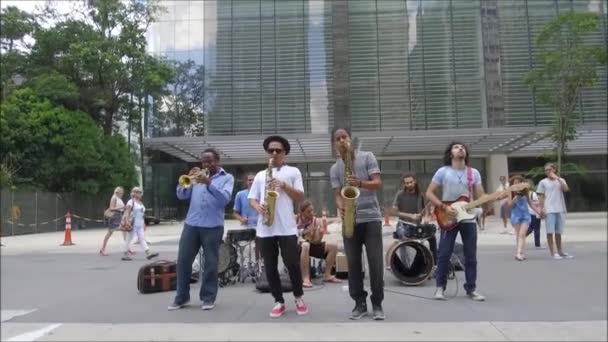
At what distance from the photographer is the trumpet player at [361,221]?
5.59 meters

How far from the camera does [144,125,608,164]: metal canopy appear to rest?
2517 cm

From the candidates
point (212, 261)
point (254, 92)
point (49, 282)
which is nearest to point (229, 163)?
point (254, 92)

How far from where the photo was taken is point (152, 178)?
33375mm

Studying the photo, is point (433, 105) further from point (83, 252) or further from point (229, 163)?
point (83, 252)

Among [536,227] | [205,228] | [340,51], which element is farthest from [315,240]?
[340,51]

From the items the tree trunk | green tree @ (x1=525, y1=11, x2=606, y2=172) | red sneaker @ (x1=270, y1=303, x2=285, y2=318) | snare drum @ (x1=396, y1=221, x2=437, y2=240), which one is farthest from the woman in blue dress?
the tree trunk

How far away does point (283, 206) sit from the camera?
5.84m

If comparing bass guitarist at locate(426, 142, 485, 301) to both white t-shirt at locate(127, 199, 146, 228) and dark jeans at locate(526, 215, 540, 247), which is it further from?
white t-shirt at locate(127, 199, 146, 228)

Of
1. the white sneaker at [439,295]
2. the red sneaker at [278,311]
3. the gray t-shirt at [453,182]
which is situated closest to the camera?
the red sneaker at [278,311]

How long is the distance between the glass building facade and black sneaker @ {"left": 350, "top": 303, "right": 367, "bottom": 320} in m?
24.2

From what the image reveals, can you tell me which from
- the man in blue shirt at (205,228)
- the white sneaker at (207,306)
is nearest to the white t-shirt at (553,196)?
the man in blue shirt at (205,228)

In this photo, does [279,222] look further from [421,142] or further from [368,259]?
[421,142]

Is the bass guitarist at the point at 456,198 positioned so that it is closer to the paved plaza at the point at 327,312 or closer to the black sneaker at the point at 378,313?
the paved plaza at the point at 327,312

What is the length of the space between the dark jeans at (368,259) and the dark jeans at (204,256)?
1.51m
